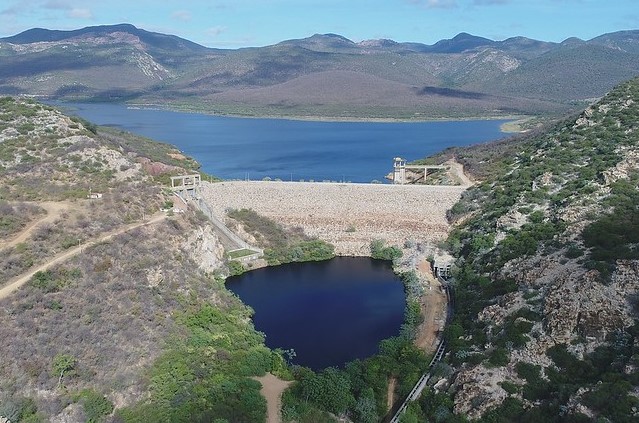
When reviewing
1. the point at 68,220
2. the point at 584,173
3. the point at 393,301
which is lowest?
the point at 393,301

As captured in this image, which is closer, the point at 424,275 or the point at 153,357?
the point at 153,357

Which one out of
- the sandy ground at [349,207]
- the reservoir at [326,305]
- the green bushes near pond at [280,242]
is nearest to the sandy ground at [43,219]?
the reservoir at [326,305]

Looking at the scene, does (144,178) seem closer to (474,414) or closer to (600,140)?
(474,414)

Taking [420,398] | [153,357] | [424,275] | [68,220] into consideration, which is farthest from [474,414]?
[68,220]

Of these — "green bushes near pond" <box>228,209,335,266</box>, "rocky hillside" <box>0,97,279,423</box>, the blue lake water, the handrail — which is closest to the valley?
"rocky hillside" <box>0,97,279,423</box>

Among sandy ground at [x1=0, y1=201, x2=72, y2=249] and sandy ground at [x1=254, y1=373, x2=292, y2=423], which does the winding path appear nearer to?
sandy ground at [x1=0, y1=201, x2=72, y2=249]

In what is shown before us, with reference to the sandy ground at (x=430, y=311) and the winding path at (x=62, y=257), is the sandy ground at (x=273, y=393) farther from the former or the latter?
the winding path at (x=62, y=257)

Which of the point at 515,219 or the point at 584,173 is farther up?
the point at 584,173
